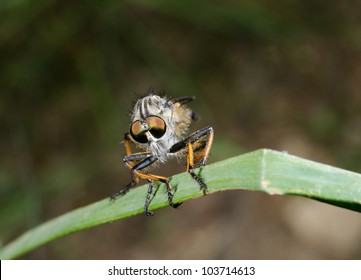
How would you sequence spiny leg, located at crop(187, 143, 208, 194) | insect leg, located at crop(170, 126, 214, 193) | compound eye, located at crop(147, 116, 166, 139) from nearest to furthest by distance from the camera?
1. spiny leg, located at crop(187, 143, 208, 194)
2. insect leg, located at crop(170, 126, 214, 193)
3. compound eye, located at crop(147, 116, 166, 139)

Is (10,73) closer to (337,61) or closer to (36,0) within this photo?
(36,0)

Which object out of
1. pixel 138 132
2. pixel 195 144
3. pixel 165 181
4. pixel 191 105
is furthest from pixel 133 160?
pixel 191 105

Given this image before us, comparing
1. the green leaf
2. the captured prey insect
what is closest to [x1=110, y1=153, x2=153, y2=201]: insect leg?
the captured prey insect

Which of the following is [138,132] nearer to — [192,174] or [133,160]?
[133,160]

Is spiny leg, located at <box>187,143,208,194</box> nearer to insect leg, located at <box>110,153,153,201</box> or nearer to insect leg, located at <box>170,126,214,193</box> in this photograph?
insect leg, located at <box>170,126,214,193</box>

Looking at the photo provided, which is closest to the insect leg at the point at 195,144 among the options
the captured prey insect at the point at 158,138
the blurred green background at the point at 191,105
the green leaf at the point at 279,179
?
the captured prey insect at the point at 158,138

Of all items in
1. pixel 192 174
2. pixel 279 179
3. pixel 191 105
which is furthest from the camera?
pixel 191 105

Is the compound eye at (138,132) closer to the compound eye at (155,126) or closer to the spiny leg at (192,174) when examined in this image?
the compound eye at (155,126)
